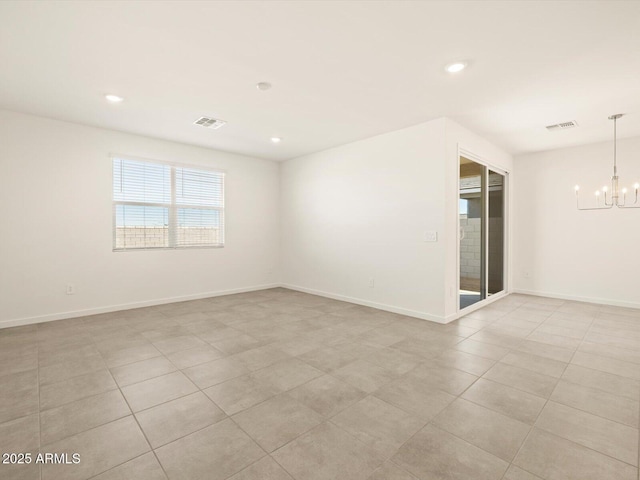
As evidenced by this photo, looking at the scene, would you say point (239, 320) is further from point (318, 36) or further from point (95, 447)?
point (318, 36)

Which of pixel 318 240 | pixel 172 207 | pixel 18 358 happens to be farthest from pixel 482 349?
pixel 172 207

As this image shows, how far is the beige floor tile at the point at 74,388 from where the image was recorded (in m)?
2.18

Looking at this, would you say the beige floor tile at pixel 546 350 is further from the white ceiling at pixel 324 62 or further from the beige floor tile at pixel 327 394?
the white ceiling at pixel 324 62

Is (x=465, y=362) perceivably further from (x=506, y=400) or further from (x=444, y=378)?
(x=506, y=400)

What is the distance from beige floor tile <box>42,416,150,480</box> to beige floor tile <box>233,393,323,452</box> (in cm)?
57

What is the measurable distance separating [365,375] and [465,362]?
993 millimetres

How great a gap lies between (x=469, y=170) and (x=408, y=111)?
2154mm

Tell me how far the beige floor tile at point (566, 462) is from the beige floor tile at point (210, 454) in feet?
4.69

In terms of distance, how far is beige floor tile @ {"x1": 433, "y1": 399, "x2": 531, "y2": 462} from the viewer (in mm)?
1710

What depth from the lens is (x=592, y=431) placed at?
185 centimetres

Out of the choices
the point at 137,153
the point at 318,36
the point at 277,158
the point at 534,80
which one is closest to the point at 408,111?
the point at 534,80

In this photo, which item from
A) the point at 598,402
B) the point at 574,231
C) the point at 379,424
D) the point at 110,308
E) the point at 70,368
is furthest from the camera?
the point at 574,231

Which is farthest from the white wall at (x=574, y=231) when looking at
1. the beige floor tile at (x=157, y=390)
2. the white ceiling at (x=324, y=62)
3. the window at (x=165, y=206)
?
the beige floor tile at (x=157, y=390)

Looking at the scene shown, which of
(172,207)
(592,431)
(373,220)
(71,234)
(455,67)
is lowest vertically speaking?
(592,431)
